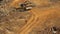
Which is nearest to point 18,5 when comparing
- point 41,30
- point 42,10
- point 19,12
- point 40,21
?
point 19,12

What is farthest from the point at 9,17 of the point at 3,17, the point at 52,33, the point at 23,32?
the point at 52,33

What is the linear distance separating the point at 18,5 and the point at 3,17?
270cm

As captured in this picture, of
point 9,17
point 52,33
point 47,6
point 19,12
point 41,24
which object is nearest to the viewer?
point 52,33

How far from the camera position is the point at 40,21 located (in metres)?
12.8

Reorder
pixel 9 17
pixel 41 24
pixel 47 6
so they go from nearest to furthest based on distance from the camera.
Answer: pixel 41 24 < pixel 9 17 < pixel 47 6

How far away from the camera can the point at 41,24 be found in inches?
488

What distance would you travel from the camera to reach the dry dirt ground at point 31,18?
11.8 meters

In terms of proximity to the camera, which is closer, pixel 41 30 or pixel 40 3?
pixel 41 30

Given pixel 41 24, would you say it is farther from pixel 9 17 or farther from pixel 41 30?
pixel 9 17

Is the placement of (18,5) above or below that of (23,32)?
above

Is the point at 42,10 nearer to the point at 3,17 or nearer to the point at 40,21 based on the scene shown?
the point at 40,21

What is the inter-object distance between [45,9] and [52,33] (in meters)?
4.08

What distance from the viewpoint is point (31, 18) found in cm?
1324

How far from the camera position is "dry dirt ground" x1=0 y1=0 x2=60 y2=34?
38.8ft
